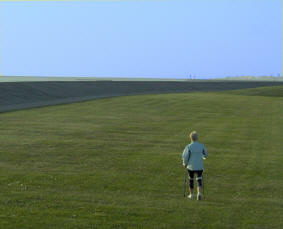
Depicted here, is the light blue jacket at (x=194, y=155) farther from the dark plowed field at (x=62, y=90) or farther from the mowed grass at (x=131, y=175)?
the dark plowed field at (x=62, y=90)

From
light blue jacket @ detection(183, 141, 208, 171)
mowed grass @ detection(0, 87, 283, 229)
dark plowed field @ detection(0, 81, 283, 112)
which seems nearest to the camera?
mowed grass @ detection(0, 87, 283, 229)

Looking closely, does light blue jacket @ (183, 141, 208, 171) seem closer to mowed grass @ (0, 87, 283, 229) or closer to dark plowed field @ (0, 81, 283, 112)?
mowed grass @ (0, 87, 283, 229)

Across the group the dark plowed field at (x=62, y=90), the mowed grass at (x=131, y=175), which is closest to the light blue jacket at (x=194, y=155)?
the mowed grass at (x=131, y=175)

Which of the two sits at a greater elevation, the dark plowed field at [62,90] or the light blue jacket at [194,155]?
the dark plowed field at [62,90]

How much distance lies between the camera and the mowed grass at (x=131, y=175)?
513 inches

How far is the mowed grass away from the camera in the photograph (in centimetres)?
1303

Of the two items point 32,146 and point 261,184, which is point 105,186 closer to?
point 261,184

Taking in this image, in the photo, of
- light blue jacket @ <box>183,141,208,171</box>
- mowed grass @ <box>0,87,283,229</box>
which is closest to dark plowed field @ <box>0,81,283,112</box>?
mowed grass @ <box>0,87,283,229</box>

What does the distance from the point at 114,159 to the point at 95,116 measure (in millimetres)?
21180

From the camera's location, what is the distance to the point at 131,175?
60.2ft

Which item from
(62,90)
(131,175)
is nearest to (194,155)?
(131,175)

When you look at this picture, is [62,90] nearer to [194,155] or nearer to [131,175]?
[131,175]

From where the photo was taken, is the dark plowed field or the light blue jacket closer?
the light blue jacket

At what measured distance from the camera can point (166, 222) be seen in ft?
41.5
